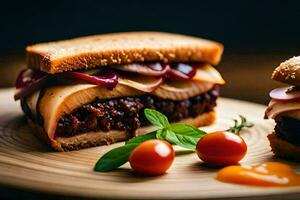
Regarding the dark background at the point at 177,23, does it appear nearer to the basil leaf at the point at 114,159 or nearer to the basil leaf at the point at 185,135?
the basil leaf at the point at 185,135

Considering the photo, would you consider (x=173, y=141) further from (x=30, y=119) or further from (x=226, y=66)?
(x=226, y=66)

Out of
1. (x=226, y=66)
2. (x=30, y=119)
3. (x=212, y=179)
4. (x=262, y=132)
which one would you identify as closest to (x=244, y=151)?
(x=212, y=179)

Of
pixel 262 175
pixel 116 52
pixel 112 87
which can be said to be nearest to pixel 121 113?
pixel 112 87

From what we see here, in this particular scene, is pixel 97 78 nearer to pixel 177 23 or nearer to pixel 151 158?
pixel 151 158

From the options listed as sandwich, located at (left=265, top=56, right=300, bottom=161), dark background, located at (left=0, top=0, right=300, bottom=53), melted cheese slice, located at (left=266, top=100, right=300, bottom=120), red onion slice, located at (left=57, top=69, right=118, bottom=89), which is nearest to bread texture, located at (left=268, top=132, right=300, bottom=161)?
sandwich, located at (left=265, top=56, right=300, bottom=161)

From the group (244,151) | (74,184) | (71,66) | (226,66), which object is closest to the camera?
(74,184)

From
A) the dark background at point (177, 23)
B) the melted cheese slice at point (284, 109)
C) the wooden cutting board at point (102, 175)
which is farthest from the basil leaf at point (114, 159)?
the dark background at point (177, 23)

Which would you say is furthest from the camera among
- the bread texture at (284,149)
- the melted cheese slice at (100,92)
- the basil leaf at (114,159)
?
the melted cheese slice at (100,92)
